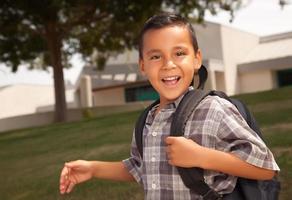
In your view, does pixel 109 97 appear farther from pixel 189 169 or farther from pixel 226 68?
pixel 189 169

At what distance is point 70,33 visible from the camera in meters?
24.2

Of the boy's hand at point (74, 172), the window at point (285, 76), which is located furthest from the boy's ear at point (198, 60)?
the window at point (285, 76)

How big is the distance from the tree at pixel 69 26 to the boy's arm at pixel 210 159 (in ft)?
50.8

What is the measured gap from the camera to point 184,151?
1602 mm

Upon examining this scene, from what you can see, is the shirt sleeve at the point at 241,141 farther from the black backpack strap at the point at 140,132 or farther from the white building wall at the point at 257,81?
the white building wall at the point at 257,81

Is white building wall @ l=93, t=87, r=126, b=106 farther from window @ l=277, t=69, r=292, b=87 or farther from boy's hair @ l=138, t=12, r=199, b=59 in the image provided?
boy's hair @ l=138, t=12, r=199, b=59

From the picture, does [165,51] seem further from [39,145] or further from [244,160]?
[39,145]

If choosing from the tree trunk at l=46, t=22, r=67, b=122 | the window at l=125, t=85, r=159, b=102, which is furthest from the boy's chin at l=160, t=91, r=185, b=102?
the window at l=125, t=85, r=159, b=102

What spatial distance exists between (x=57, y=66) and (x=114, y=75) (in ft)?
64.1

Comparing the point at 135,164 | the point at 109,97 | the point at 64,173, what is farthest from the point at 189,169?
the point at 109,97

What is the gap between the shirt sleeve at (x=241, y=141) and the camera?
1.60 m

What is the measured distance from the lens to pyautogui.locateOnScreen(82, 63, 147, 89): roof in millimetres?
39981

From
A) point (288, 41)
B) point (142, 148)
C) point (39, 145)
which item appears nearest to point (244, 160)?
point (142, 148)

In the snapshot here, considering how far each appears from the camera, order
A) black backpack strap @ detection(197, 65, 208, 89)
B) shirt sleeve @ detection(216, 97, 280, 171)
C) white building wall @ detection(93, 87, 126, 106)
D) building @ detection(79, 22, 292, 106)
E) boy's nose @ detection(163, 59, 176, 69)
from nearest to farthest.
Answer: shirt sleeve @ detection(216, 97, 280, 171) < boy's nose @ detection(163, 59, 176, 69) < black backpack strap @ detection(197, 65, 208, 89) < building @ detection(79, 22, 292, 106) < white building wall @ detection(93, 87, 126, 106)
